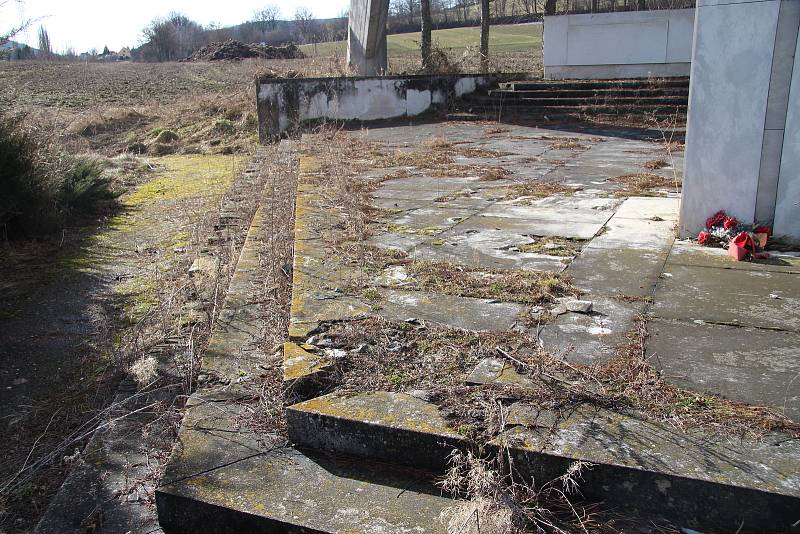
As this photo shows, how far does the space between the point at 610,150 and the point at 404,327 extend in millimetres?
6696

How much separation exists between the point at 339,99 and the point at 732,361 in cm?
1145

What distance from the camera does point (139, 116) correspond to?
17625 millimetres

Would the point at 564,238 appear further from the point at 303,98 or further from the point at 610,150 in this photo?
the point at 303,98

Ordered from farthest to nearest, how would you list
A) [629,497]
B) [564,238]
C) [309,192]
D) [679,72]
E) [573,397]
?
1. [679,72]
2. [309,192]
3. [564,238]
4. [573,397]
5. [629,497]

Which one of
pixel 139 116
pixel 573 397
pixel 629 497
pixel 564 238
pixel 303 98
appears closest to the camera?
A: pixel 629 497

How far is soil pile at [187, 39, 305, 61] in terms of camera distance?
37375mm

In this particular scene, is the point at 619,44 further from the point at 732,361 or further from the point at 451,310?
the point at 732,361

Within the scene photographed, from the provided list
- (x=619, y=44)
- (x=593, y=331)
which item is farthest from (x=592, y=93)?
(x=593, y=331)

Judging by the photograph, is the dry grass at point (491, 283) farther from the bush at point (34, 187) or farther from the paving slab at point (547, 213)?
the bush at point (34, 187)

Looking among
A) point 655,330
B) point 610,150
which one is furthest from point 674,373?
point 610,150

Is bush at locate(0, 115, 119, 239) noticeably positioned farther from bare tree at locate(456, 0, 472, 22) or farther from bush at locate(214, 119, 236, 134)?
bare tree at locate(456, 0, 472, 22)

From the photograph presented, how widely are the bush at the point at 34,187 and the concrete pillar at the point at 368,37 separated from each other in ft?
26.6

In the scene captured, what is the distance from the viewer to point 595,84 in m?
14.1

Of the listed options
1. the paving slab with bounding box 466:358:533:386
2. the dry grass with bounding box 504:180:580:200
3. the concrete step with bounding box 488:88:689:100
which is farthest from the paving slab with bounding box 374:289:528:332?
the concrete step with bounding box 488:88:689:100
